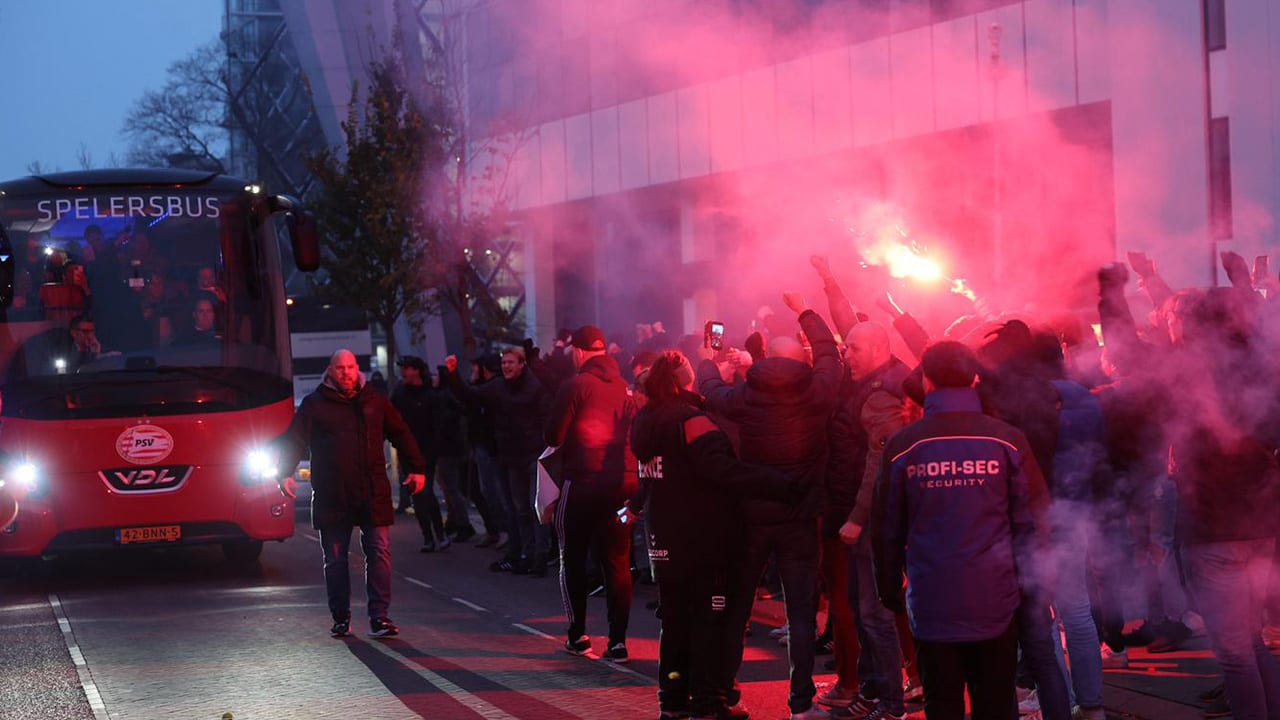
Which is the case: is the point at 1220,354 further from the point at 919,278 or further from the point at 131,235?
the point at 131,235

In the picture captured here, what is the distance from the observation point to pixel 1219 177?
2062cm

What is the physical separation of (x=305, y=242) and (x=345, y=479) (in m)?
3.88

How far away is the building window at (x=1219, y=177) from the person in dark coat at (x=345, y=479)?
14143mm

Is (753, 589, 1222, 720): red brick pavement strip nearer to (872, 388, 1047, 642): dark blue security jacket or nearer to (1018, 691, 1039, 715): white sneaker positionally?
(1018, 691, 1039, 715): white sneaker

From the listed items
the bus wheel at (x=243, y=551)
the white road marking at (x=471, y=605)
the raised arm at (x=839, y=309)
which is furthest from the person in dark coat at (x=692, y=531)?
the bus wheel at (x=243, y=551)

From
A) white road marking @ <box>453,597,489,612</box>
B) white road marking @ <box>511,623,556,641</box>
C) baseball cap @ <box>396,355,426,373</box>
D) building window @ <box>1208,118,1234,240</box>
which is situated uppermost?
building window @ <box>1208,118,1234,240</box>

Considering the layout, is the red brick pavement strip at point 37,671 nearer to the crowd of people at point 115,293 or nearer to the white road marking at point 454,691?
the white road marking at point 454,691

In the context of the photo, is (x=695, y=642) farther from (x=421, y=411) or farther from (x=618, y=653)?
(x=421, y=411)

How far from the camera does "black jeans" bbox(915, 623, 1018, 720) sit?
532 cm

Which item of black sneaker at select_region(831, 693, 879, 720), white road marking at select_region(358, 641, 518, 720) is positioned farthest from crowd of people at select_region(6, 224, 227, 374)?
black sneaker at select_region(831, 693, 879, 720)

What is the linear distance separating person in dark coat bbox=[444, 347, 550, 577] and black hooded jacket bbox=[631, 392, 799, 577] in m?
5.97

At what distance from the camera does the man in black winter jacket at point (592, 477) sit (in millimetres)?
8836

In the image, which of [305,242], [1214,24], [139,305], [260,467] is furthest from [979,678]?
[1214,24]

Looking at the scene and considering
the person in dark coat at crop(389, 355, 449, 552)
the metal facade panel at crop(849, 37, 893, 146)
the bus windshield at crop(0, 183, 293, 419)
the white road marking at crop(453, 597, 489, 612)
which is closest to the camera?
the white road marking at crop(453, 597, 489, 612)
